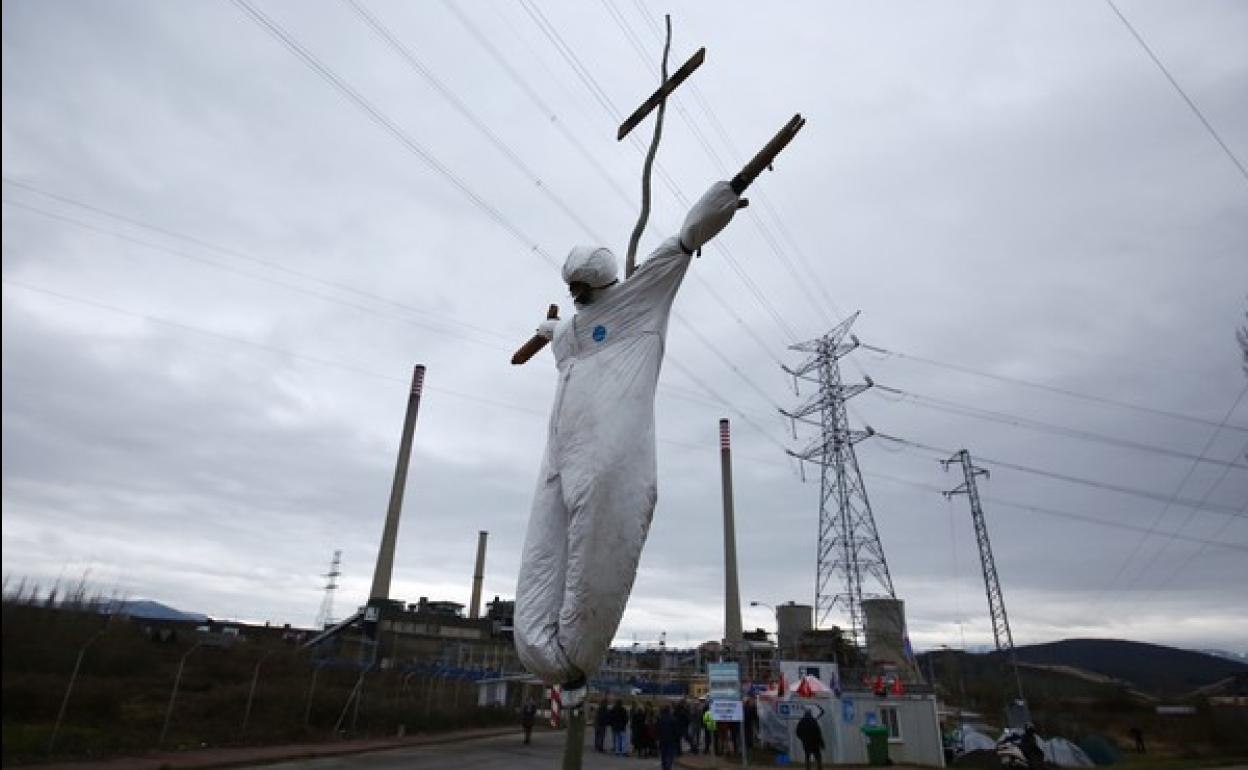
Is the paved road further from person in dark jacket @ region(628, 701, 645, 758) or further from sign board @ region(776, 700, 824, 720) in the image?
Answer: sign board @ region(776, 700, 824, 720)

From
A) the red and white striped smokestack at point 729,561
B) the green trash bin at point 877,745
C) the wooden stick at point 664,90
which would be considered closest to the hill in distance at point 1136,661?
the red and white striped smokestack at point 729,561

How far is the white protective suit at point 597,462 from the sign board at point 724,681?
1328 centimetres

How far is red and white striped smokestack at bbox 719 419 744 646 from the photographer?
174ft

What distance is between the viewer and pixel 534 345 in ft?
13.6

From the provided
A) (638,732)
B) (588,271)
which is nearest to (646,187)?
(588,271)

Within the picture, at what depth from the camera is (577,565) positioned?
278cm

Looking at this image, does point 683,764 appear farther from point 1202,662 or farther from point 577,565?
point 1202,662

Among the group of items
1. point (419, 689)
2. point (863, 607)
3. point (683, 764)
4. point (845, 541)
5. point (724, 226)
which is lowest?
point (683, 764)

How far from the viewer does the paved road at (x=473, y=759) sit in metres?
13.9

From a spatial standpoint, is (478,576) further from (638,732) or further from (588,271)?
(588,271)

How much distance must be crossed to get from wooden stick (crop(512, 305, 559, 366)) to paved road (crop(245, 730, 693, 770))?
11.1m

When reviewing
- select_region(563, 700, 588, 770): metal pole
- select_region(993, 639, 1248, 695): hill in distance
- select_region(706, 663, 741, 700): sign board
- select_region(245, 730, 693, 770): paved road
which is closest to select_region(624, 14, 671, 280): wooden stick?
select_region(563, 700, 588, 770): metal pole

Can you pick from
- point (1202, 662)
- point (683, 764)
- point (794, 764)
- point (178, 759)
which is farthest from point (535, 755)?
point (1202, 662)

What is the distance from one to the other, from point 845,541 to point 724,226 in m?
30.8
